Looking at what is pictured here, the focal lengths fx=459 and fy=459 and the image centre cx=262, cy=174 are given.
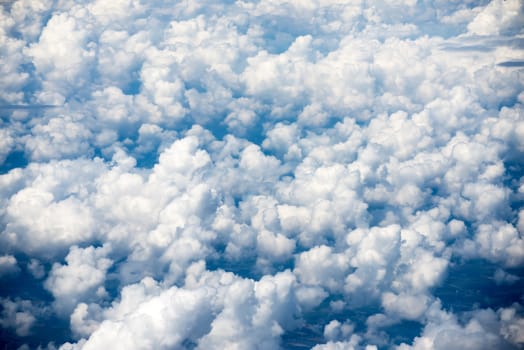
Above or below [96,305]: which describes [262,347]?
below

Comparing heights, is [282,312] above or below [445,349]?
above

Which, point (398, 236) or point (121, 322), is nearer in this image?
point (121, 322)

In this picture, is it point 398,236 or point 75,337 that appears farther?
point 75,337

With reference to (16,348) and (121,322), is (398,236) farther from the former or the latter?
(16,348)

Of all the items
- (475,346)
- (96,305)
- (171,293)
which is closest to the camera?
(171,293)

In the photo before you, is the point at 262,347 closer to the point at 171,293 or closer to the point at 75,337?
the point at 171,293

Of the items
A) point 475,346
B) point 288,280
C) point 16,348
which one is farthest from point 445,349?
point 16,348

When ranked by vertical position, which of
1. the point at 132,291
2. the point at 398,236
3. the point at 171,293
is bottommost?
the point at 171,293

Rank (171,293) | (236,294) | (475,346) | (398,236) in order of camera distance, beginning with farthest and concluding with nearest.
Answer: (398,236), (475,346), (236,294), (171,293)

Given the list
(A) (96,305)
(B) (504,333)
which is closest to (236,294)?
(A) (96,305)
